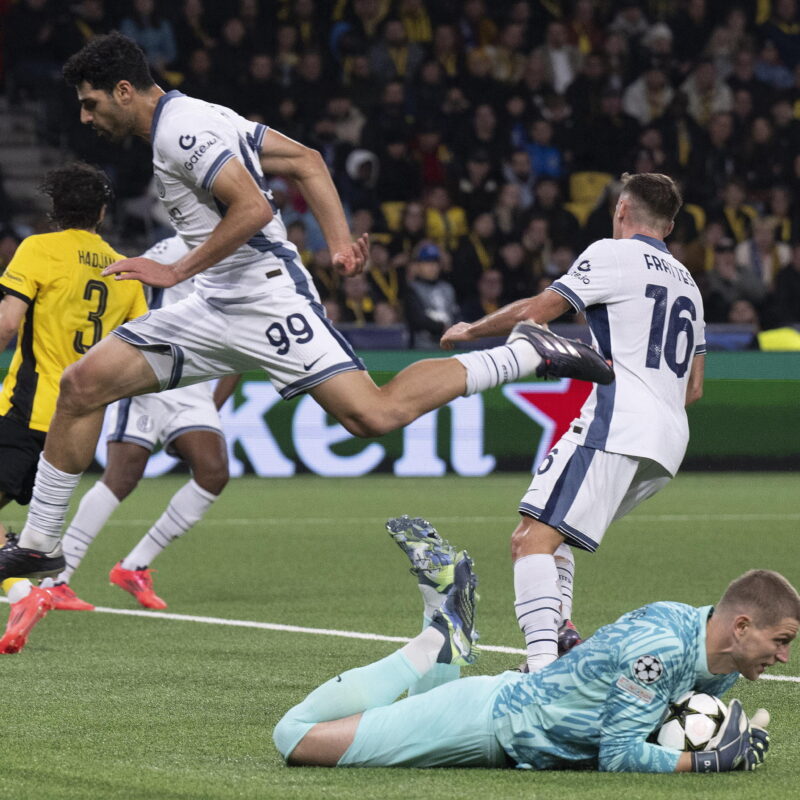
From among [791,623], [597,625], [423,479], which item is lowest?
[423,479]

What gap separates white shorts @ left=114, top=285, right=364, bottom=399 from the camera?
232 inches

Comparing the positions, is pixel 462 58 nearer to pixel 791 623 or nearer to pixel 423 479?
pixel 423 479

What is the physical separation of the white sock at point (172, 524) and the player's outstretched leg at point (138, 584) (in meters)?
0.04

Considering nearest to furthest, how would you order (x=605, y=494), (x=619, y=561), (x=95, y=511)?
(x=605, y=494) < (x=95, y=511) < (x=619, y=561)

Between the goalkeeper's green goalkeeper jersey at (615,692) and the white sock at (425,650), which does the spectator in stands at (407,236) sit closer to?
the white sock at (425,650)

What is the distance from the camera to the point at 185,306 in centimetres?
607

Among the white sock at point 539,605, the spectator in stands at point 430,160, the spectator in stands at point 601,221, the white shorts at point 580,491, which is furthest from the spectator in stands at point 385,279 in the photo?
the white sock at point 539,605

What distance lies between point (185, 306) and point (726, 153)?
15387 mm

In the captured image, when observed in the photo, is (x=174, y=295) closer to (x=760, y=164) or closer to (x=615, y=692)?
(x=615, y=692)

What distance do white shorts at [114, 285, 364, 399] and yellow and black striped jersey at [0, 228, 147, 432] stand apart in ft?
4.75

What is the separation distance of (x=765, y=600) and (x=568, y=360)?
56.9 inches

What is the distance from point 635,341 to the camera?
5.88 meters

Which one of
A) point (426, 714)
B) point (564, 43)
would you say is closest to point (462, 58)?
point (564, 43)

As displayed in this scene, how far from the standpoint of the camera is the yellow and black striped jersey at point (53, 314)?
7.35m
